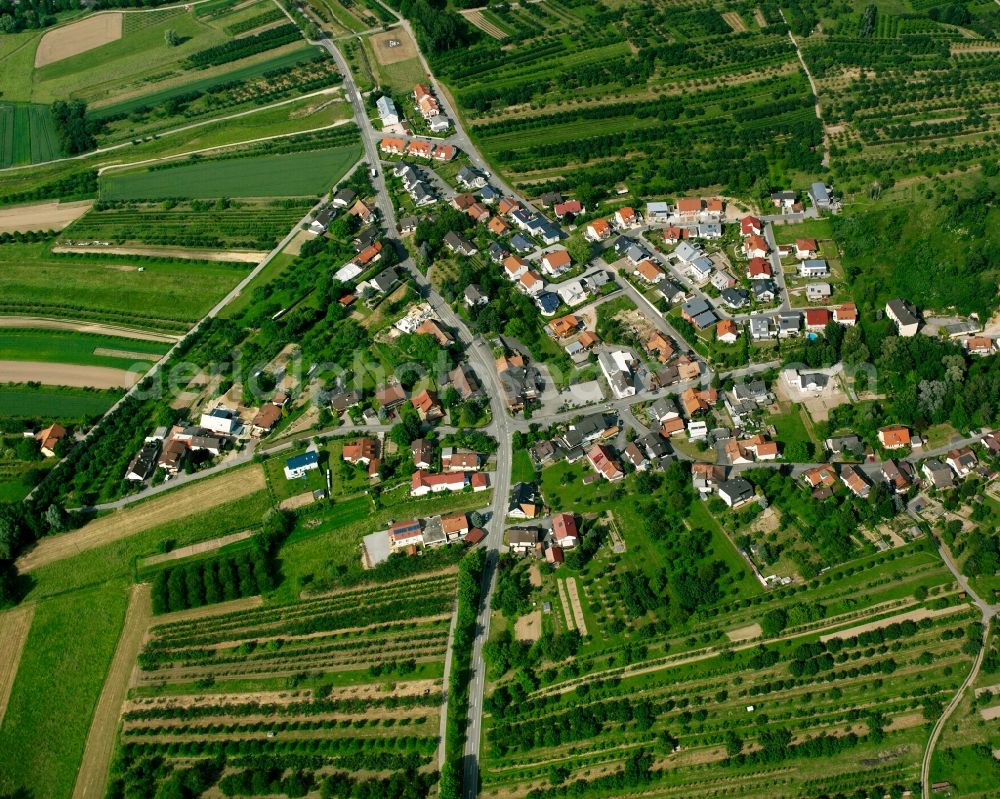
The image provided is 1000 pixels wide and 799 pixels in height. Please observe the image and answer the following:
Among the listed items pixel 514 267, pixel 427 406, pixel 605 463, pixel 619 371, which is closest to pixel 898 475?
pixel 605 463

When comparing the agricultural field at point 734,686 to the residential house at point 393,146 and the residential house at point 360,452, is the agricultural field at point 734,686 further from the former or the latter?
the residential house at point 393,146

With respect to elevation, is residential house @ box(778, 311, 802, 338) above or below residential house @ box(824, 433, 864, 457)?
above

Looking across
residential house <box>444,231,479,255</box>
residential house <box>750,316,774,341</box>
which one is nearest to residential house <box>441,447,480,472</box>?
residential house <box>444,231,479,255</box>

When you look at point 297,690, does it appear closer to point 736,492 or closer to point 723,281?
point 736,492

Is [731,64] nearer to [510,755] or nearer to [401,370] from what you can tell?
[401,370]

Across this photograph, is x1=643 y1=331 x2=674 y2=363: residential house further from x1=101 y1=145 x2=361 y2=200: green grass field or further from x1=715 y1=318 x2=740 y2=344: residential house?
x1=101 y1=145 x2=361 y2=200: green grass field

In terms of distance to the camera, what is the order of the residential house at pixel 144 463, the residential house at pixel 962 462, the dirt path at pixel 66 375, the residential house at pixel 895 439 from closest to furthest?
the residential house at pixel 962 462 → the residential house at pixel 895 439 → the residential house at pixel 144 463 → the dirt path at pixel 66 375

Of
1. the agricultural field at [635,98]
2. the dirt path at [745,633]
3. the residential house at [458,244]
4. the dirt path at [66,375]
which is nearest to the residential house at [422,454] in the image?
the residential house at [458,244]
